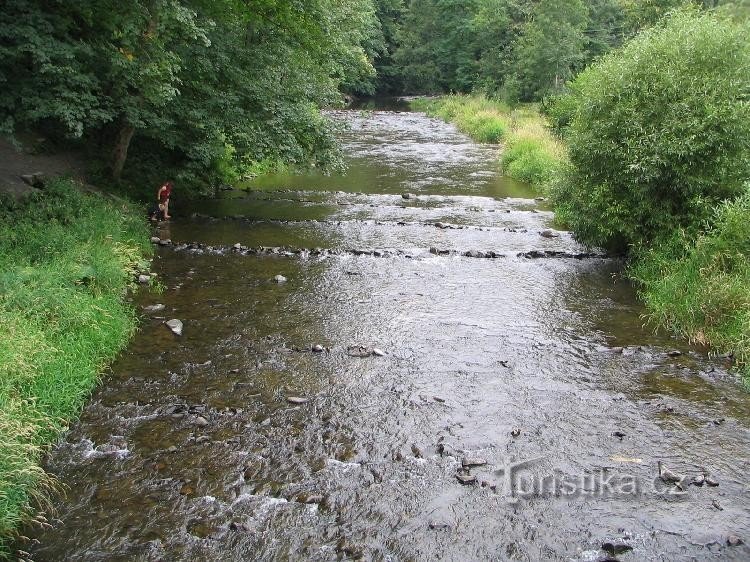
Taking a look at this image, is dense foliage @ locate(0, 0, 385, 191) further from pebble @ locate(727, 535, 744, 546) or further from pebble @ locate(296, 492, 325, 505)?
pebble @ locate(727, 535, 744, 546)

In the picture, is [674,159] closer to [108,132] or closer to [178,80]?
[178,80]

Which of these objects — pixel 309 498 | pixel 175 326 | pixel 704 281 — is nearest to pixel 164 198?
pixel 175 326

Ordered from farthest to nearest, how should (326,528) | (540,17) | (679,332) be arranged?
(540,17)
(679,332)
(326,528)

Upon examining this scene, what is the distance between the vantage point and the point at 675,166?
13188mm

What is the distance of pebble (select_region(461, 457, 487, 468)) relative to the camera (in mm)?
7348

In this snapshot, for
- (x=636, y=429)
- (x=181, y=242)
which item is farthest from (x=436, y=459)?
(x=181, y=242)

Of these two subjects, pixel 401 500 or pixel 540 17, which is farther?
pixel 540 17

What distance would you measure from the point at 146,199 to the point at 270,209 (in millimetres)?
4019

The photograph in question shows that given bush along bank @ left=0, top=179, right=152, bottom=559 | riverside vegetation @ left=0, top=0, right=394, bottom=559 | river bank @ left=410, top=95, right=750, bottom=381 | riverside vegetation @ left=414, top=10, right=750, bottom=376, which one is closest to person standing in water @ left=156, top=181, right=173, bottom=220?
riverside vegetation @ left=0, top=0, right=394, bottom=559

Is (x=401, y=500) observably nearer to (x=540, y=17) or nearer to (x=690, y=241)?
(x=690, y=241)

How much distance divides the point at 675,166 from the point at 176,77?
11398mm

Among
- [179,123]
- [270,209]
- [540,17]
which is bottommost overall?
[270,209]

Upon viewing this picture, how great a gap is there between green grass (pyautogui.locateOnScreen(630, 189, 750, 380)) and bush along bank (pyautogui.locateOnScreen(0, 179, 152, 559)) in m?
10.2

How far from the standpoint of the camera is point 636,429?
8.23 meters
